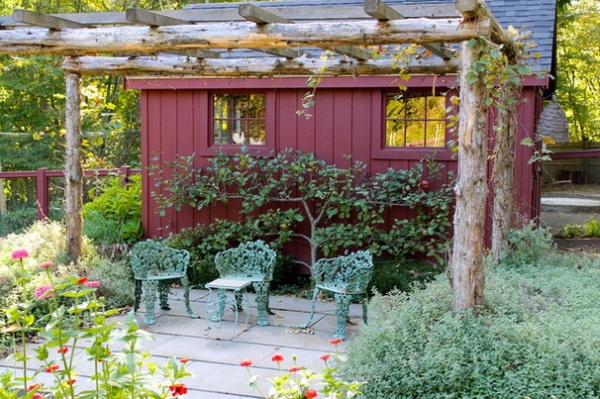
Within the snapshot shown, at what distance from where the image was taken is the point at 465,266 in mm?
4547

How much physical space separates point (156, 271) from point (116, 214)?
3.01 metres

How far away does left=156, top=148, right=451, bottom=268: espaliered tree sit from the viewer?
8.01m

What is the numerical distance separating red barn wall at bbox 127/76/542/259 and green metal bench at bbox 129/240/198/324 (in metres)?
2.14

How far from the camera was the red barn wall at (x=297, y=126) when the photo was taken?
8203mm

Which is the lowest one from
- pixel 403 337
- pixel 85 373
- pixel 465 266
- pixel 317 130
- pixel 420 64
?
pixel 85 373

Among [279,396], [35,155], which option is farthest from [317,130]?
[35,155]

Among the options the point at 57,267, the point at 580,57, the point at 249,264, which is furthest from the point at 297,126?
the point at 580,57

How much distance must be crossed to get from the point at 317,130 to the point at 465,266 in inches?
175

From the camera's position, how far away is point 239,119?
9203mm

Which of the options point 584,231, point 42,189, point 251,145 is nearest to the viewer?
point 251,145

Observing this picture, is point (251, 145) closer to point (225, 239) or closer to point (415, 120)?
point (225, 239)

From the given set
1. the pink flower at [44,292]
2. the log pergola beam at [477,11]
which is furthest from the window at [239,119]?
the pink flower at [44,292]

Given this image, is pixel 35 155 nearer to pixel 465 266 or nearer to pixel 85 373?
pixel 85 373

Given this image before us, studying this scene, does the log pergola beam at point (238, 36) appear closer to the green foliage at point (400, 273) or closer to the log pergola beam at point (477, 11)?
the log pergola beam at point (477, 11)
